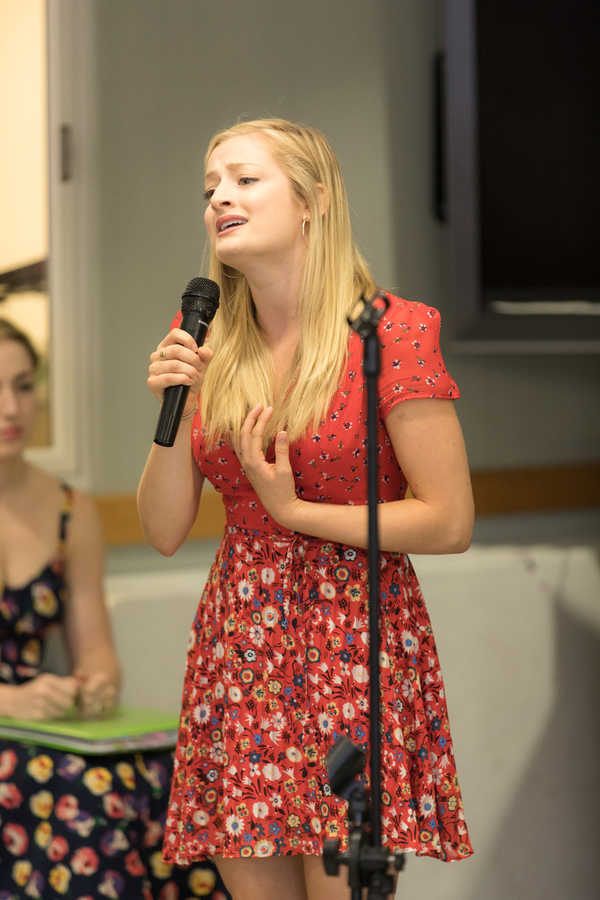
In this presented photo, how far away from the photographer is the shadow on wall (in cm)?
223

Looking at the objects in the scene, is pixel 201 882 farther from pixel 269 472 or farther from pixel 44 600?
pixel 269 472

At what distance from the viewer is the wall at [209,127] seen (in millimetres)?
1960

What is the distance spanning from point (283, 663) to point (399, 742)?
16 centimetres

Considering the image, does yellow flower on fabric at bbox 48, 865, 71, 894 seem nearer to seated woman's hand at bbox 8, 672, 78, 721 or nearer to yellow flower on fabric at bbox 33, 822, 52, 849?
yellow flower on fabric at bbox 33, 822, 52, 849

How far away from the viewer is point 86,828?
152 centimetres

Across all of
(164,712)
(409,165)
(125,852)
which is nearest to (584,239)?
(409,165)

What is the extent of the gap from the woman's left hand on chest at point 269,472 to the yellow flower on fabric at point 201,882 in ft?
2.96

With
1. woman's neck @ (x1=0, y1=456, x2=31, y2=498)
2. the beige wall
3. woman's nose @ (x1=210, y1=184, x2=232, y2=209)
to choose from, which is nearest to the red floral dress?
woman's nose @ (x1=210, y1=184, x2=232, y2=209)

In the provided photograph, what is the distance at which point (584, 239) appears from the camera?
6.53 feet

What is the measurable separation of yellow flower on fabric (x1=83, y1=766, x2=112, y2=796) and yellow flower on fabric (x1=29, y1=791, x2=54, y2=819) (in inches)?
2.7

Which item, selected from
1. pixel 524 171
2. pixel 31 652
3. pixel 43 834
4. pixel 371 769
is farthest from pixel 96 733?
pixel 524 171

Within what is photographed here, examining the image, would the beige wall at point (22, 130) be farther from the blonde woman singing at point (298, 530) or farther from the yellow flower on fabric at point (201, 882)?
the yellow flower on fabric at point (201, 882)

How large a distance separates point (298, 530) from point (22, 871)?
914 millimetres

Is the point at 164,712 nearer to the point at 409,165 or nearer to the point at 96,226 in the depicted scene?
the point at 96,226
